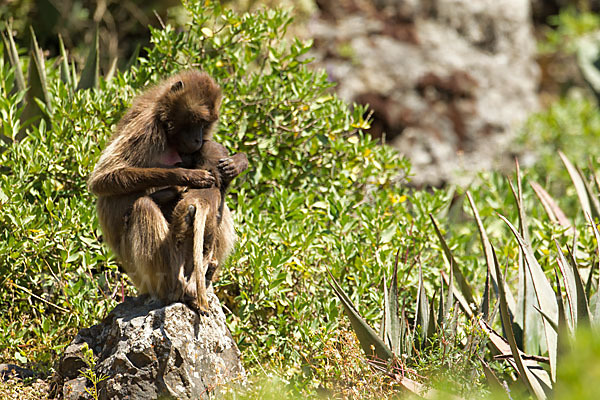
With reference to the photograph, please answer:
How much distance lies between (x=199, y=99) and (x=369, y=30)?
265 inches

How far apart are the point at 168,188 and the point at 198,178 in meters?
0.30

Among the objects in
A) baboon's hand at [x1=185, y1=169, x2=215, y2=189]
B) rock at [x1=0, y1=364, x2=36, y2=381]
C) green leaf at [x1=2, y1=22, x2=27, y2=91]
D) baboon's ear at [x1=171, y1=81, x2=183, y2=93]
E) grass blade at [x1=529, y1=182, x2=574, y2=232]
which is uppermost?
green leaf at [x1=2, y1=22, x2=27, y2=91]

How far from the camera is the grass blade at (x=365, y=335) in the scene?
3754 mm

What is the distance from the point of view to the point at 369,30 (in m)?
9.93

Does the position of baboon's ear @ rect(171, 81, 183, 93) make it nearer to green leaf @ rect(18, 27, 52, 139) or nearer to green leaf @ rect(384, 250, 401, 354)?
green leaf @ rect(384, 250, 401, 354)

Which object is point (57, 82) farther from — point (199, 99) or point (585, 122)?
point (585, 122)

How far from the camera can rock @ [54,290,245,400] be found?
3.62 meters

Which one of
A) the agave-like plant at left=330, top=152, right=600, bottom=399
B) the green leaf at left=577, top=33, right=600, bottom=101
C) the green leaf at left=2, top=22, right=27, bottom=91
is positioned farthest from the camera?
the green leaf at left=577, top=33, right=600, bottom=101

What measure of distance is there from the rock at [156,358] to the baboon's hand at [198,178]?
2.38 feet

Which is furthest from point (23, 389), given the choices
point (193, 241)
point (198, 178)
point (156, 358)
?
point (198, 178)

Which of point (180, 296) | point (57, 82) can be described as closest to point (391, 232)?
point (180, 296)

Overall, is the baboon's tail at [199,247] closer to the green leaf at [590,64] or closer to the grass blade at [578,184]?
the grass blade at [578,184]

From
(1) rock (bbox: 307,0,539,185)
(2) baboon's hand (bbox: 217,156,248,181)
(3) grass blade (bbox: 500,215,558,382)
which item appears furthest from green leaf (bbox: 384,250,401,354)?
(1) rock (bbox: 307,0,539,185)

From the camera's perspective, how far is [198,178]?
3553mm
